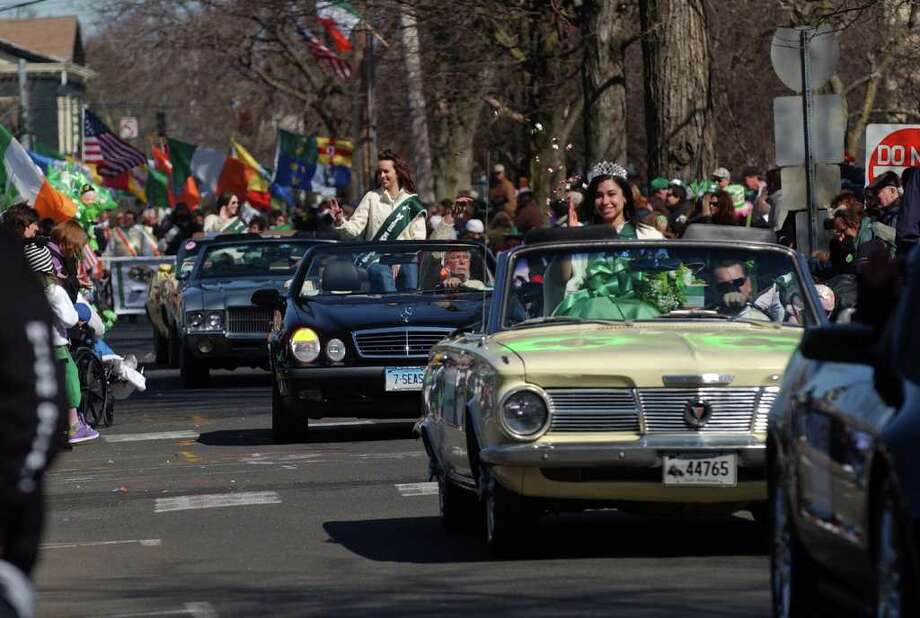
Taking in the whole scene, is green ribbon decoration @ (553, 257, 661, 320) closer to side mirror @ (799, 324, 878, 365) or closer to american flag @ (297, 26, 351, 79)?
side mirror @ (799, 324, 878, 365)

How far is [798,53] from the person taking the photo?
60.2 feet

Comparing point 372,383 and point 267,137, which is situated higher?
point 267,137

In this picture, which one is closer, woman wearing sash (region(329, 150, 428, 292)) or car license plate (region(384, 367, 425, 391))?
car license plate (region(384, 367, 425, 391))

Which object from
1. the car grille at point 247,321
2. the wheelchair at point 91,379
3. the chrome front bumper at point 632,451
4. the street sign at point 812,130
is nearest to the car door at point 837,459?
the chrome front bumper at point 632,451

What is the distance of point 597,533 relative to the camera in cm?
1108

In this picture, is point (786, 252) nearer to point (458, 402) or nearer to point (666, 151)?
point (458, 402)

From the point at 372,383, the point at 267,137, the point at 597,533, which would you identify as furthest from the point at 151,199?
the point at 267,137

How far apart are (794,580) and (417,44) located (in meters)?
34.3

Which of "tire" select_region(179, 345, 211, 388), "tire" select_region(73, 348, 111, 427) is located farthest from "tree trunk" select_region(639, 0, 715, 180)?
"tire" select_region(73, 348, 111, 427)

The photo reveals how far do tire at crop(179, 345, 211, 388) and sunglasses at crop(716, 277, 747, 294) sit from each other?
13.1 m

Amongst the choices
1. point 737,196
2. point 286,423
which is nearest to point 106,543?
point 286,423

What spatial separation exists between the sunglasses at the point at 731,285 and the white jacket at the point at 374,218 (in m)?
8.97

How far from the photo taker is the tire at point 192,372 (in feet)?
77.3

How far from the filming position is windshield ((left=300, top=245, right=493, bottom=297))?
1739 centimetres
